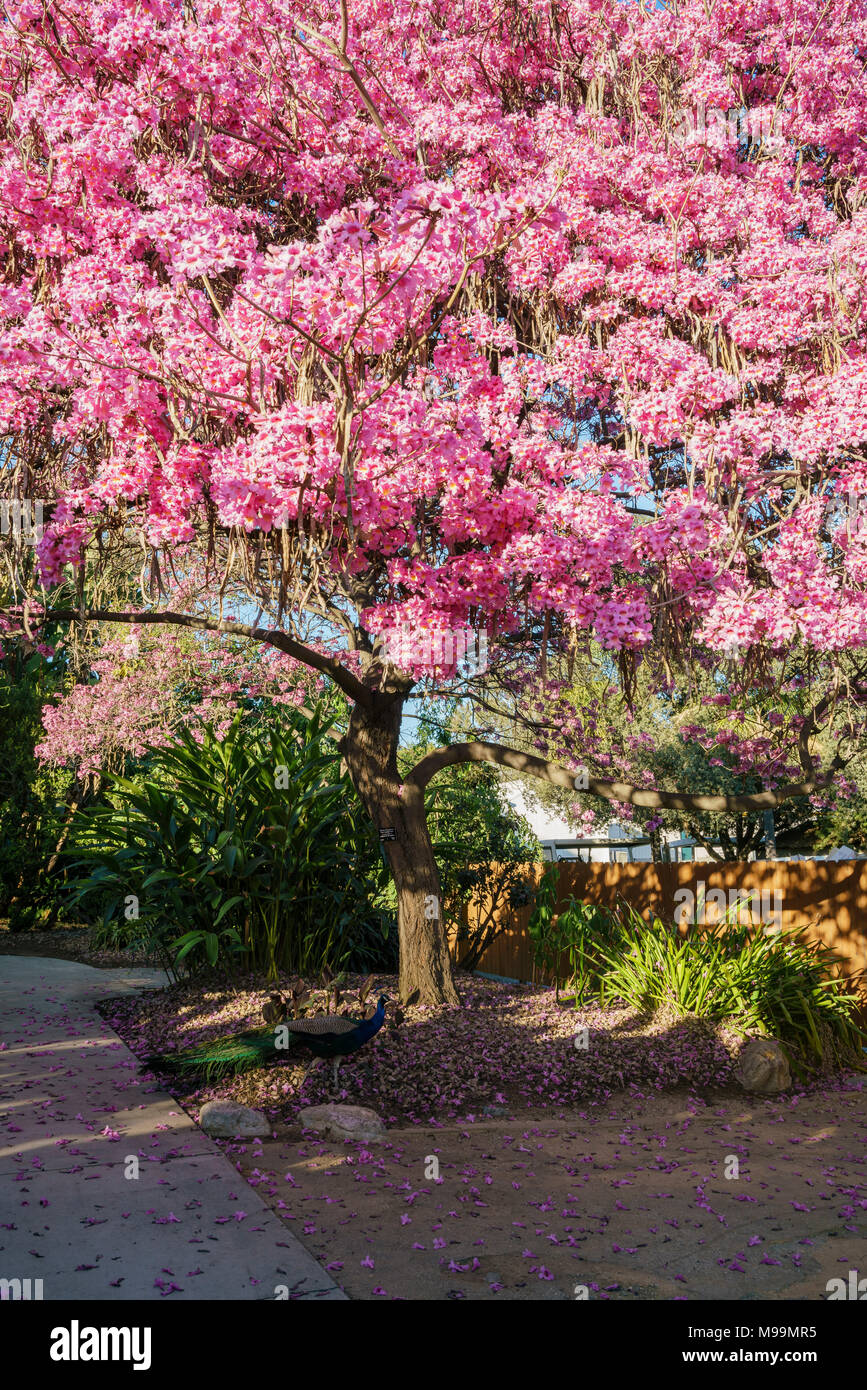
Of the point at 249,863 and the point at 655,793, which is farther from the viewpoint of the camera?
the point at 249,863

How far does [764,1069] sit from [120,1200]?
14.4 ft

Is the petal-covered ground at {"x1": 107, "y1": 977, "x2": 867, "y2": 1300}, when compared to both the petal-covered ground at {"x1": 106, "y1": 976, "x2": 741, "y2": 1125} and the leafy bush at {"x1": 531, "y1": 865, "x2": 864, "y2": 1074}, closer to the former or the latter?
the petal-covered ground at {"x1": 106, "y1": 976, "x2": 741, "y2": 1125}

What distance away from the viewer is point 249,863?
8.33 meters

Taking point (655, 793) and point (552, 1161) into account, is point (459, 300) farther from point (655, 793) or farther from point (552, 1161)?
point (552, 1161)

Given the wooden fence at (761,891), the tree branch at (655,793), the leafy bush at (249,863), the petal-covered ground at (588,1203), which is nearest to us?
the petal-covered ground at (588,1203)

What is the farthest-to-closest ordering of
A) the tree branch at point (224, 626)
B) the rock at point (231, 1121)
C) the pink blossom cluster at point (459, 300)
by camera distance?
1. the tree branch at point (224, 626)
2. the rock at point (231, 1121)
3. the pink blossom cluster at point (459, 300)

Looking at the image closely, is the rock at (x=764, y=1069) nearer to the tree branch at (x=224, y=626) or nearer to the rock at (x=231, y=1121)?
the rock at (x=231, y=1121)

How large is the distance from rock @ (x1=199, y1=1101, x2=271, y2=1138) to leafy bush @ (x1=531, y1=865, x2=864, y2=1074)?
3.45m

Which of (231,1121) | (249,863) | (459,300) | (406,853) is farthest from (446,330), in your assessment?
(231,1121)

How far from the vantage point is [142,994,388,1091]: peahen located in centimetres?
584

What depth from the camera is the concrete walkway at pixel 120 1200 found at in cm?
347

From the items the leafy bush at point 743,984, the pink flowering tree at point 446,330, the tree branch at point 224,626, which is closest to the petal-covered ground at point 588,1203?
the leafy bush at point 743,984

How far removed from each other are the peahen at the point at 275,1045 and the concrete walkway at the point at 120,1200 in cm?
28

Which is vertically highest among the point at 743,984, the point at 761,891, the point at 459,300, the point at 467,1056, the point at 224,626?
the point at 459,300
